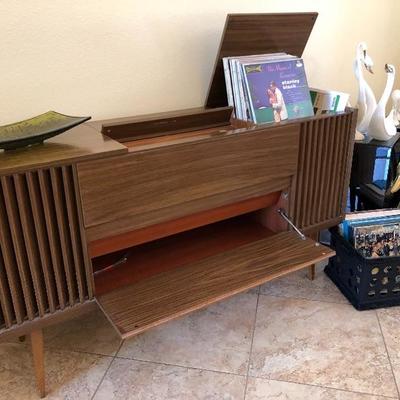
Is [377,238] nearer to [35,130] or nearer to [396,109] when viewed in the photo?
[396,109]

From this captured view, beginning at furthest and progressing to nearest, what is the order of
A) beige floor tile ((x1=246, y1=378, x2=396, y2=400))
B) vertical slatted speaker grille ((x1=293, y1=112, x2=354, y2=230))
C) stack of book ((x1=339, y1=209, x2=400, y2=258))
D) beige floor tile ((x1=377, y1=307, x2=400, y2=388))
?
stack of book ((x1=339, y1=209, x2=400, y2=258)) < vertical slatted speaker grille ((x1=293, y1=112, x2=354, y2=230)) < beige floor tile ((x1=377, y1=307, x2=400, y2=388)) < beige floor tile ((x1=246, y1=378, x2=396, y2=400))

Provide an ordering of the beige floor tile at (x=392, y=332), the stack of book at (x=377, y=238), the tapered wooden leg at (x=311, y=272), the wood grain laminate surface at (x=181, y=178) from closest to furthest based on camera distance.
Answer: the wood grain laminate surface at (x=181, y=178) < the beige floor tile at (x=392, y=332) < the stack of book at (x=377, y=238) < the tapered wooden leg at (x=311, y=272)

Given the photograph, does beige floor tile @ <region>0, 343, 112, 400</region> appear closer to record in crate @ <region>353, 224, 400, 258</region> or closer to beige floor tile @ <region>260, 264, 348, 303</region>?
beige floor tile @ <region>260, 264, 348, 303</region>

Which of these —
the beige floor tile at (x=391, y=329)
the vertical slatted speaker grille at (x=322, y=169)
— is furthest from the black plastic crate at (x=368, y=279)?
the vertical slatted speaker grille at (x=322, y=169)

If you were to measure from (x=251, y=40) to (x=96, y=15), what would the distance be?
18.6 inches

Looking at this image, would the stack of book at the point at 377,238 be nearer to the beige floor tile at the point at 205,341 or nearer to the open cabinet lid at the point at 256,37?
the beige floor tile at the point at 205,341

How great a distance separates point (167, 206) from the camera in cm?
109

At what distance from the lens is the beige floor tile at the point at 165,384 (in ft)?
3.67

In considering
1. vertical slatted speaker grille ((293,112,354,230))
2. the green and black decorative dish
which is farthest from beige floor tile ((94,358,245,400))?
the green and black decorative dish

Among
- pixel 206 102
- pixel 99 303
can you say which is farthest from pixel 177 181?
pixel 206 102

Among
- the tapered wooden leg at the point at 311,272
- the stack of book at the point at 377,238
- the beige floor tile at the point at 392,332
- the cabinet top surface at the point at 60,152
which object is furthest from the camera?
the tapered wooden leg at the point at 311,272

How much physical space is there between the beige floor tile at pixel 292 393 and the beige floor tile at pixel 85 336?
0.43m

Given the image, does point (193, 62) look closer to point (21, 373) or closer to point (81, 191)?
point (81, 191)

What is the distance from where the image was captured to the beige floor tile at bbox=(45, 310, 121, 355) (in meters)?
1.29
